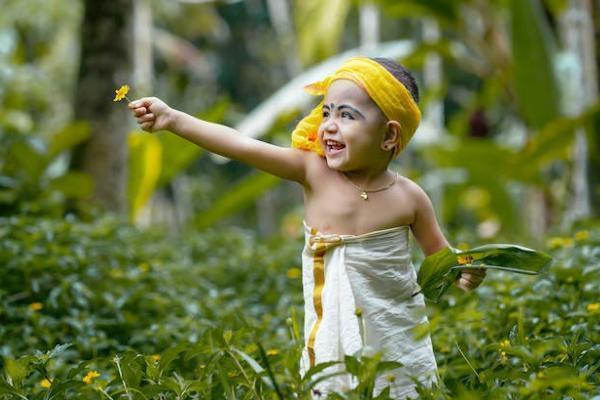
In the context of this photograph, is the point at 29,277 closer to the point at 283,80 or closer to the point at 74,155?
the point at 74,155

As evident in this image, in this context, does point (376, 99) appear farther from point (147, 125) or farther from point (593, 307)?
point (593, 307)

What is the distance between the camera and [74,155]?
6.35 metres

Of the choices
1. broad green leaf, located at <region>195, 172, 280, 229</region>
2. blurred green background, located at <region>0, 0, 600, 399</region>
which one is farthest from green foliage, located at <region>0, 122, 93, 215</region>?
broad green leaf, located at <region>195, 172, 280, 229</region>

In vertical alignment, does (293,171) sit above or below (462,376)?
above

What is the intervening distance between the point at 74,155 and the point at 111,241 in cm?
211

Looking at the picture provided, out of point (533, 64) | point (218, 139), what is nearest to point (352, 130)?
point (218, 139)

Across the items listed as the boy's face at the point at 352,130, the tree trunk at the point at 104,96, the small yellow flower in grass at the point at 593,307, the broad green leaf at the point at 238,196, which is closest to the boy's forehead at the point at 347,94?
the boy's face at the point at 352,130

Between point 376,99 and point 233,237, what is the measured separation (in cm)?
407

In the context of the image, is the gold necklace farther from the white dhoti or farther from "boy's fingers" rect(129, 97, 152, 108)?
"boy's fingers" rect(129, 97, 152, 108)

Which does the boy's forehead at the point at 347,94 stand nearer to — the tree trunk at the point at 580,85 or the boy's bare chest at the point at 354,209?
the boy's bare chest at the point at 354,209

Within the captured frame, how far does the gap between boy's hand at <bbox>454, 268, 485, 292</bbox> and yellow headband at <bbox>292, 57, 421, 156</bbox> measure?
0.35 metres

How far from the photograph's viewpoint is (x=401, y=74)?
2.31 metres

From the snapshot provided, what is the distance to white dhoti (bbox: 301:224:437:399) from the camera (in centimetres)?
218

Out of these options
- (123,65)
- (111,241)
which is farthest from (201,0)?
(111,241)
